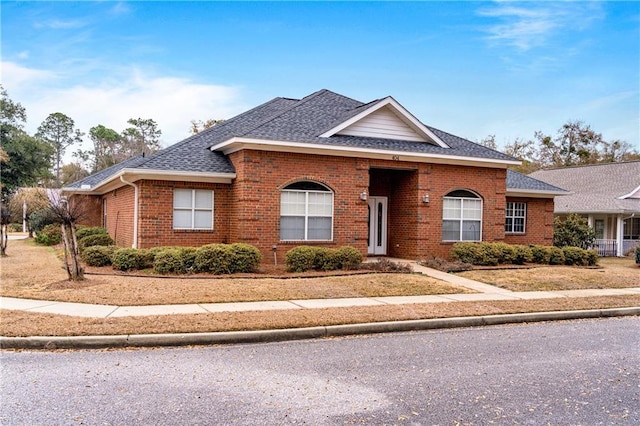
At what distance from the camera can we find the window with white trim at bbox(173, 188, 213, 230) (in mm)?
17281

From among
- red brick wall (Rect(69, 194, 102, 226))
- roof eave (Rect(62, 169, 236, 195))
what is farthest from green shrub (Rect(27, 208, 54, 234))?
roof eave (Rect(62, 169, 236, 195))

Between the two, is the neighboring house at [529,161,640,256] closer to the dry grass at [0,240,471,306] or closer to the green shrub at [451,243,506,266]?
the green shrub at [451,243,506,266]

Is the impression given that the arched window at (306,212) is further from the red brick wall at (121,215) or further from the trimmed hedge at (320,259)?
the red brick wall at (121,215)

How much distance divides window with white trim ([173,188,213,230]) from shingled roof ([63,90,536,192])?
2.39 ft

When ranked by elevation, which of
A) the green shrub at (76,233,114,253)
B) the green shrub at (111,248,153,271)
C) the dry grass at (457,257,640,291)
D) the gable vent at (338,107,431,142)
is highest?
the gable vent at (338,107,431,142)

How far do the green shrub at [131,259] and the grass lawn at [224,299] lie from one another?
1.10 metres

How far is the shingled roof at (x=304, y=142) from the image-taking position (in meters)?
16.9

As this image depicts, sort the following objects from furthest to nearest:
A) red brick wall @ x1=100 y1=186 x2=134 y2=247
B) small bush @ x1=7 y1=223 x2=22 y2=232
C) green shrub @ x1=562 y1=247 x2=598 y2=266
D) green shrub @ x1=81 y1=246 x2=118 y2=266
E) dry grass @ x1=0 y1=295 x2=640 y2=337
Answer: small bush @ x1=7 y1=223 x2=22 y2=232 < green shrub @ x1=562 y1=247 x2=598 y2=266 < red brick wall @ x1=100 y1=186 x2=134 y2=247 < green shrub @ x1=81 y1=246 x2=118 y2=266 < dry grass @ x1=0 y1=295 x2=640 y2=337

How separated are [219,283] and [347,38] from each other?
10291mm

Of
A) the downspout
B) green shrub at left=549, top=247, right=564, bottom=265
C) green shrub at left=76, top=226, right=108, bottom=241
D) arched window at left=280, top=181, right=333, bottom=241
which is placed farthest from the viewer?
green shrub at left=76, top=226, right=108, bottom=241

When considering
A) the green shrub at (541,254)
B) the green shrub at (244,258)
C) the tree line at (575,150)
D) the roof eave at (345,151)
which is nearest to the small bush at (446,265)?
the green shrub at (541,254)

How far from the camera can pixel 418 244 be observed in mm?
19156

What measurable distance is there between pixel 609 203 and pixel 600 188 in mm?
4130

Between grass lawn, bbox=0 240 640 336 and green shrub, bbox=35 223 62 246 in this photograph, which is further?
green shrub, bbox=35 223 62 246
